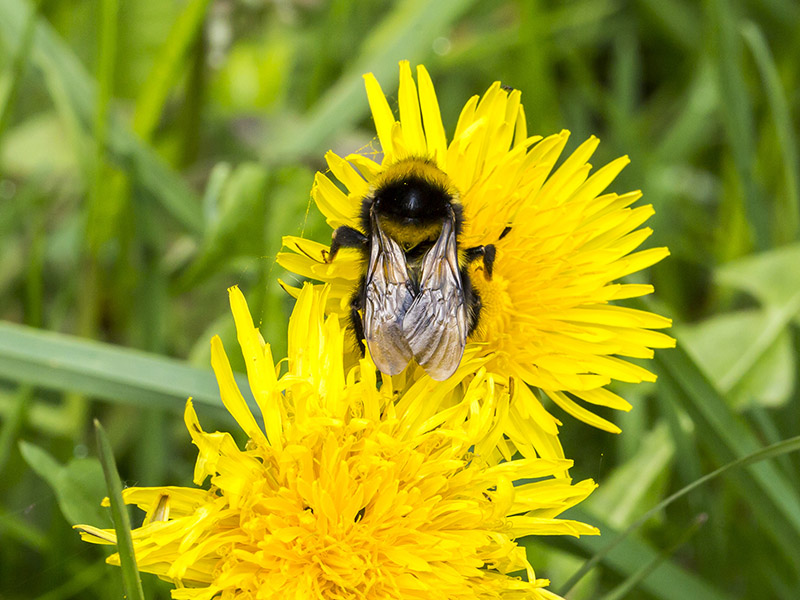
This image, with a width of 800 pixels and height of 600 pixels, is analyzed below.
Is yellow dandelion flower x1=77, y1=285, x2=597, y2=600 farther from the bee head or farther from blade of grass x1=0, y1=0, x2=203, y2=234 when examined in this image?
blade of grass x1=0, y1=0, x2=203, y2=234

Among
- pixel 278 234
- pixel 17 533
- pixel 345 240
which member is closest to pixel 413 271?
pixel 345 240

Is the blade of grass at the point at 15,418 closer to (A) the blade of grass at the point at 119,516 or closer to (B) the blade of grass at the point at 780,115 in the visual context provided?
(A) the blade of grass at the point at 119,516

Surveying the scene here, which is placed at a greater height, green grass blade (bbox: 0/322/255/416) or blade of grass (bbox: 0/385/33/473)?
green grass blade (bbox: 0/322/255/416)

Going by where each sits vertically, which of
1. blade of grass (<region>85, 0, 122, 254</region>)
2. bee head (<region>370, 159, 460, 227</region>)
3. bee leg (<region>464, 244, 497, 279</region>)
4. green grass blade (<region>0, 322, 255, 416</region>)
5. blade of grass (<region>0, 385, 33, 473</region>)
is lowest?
blade of grass (<region>0, 385, 33, 473</region>)

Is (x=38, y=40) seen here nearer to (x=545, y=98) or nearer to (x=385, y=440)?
(x=545, y=98)

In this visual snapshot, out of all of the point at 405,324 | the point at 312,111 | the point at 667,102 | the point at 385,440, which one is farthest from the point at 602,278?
the point at 667,102

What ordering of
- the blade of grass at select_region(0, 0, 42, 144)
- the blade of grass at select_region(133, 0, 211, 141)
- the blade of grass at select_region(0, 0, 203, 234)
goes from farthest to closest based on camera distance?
the blade of grass at select_region(133, 0, 211, 141) → the blade of grass at select_region(0, 0, 203, 234) → the blade of grass at select_region(0, 0, 42, 144)

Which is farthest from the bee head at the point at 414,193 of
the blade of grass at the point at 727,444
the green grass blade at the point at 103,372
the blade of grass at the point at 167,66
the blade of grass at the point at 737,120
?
the blade of grass at the point at 737,120

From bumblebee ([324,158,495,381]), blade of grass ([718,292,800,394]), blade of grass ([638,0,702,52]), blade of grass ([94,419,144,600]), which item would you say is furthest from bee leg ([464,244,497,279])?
blade of grass ([638,0,702,52])
